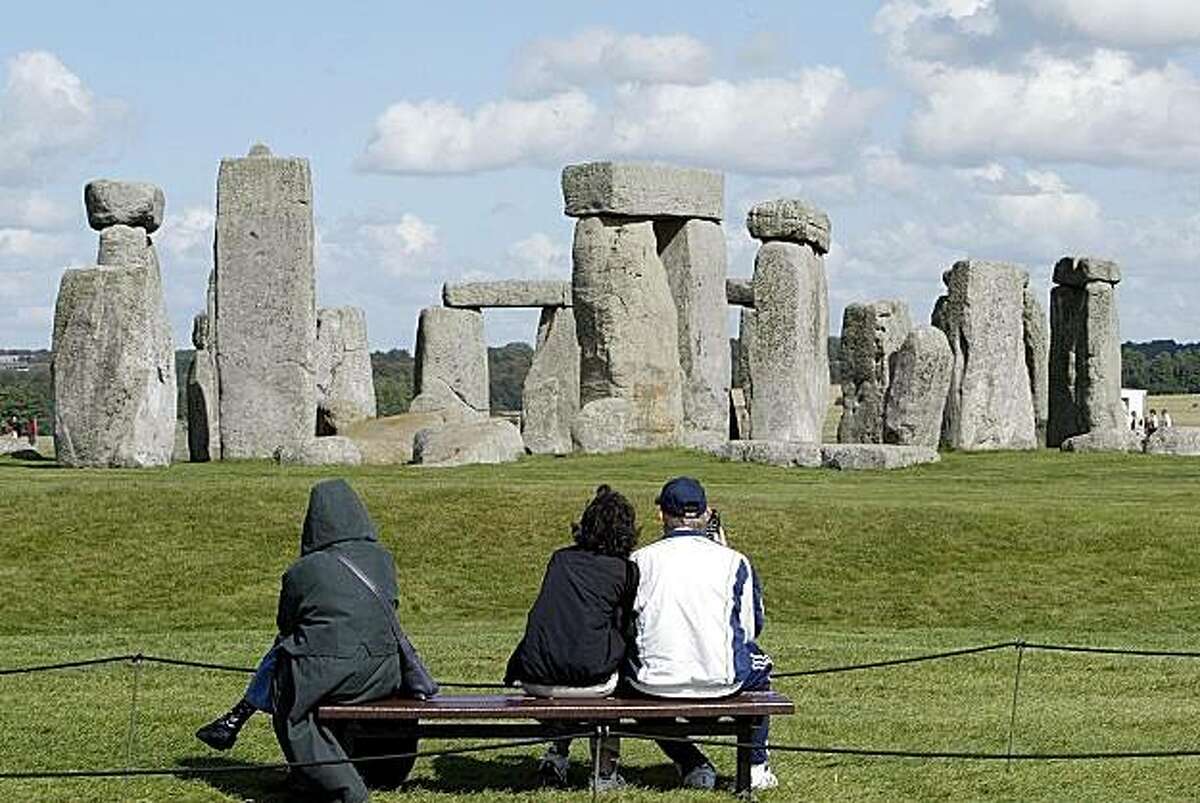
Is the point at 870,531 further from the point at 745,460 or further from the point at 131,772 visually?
the point at 131,772

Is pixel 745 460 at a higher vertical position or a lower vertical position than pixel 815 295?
lower

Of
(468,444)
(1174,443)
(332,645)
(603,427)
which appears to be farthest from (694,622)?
(1174,443)

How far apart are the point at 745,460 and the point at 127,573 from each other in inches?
392

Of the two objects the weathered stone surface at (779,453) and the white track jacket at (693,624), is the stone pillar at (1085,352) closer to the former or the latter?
the weathered stone surface at (779,453)

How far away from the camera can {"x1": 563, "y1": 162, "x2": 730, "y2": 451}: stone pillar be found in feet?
99.8

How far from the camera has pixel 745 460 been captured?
27.0 meters

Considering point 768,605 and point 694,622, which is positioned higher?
point 694,622

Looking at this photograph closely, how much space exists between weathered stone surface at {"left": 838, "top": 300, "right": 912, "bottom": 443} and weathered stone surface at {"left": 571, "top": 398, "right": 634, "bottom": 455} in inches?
162

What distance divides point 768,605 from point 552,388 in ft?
60.5

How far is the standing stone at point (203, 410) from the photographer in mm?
29719

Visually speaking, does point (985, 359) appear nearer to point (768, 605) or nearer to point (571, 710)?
point (768, 605)

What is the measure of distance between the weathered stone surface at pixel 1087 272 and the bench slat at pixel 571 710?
26869 mm

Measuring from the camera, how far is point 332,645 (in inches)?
404

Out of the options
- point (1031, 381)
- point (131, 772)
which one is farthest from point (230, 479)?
point (1031, 381)
